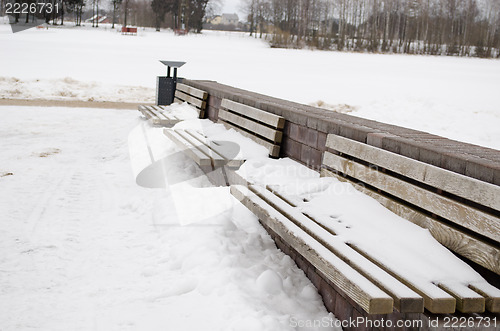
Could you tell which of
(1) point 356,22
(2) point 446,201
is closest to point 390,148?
(2) point 446,201

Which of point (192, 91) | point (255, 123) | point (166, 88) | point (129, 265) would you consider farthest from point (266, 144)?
point (166, 88)

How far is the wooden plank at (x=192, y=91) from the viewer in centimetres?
878

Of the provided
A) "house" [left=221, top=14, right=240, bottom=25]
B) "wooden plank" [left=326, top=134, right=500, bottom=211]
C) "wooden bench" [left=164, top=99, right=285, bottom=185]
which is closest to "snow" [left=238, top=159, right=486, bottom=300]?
"wooden plank" [left=326, top=134, right=500, bottom=211]

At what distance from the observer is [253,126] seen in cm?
624

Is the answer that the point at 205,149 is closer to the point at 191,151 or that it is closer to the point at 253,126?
the point at 191,151

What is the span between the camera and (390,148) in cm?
380

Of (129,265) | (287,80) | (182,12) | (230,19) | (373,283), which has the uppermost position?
(230,19)

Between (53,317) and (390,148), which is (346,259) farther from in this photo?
(53,317)

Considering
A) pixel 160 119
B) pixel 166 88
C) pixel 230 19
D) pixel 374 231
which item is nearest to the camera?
pixel 374 231

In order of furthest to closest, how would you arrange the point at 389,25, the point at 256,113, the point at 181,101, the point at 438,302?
1. the point at 389,25
2. the point at 181,101
3. the point at 256,113
4. the point at 438,302

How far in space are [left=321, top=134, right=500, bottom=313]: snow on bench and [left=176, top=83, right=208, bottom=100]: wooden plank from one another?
4.90 m

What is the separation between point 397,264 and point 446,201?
0.48m

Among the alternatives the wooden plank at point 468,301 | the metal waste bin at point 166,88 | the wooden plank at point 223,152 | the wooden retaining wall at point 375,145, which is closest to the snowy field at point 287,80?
the metal waste bin at point 166,88

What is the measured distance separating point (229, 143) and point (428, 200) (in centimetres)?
348
